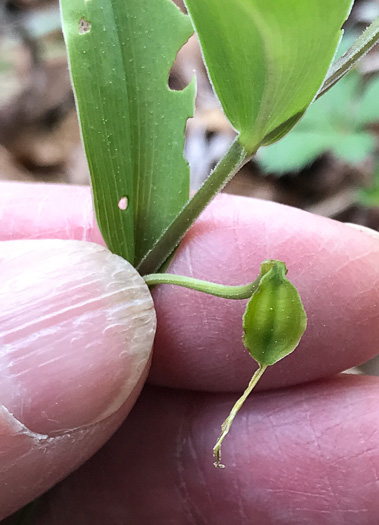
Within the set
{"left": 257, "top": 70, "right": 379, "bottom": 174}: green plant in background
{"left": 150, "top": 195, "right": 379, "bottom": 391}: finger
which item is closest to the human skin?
{"left": 150, "top": 195, "right": 379, "bottom": 391}: finger

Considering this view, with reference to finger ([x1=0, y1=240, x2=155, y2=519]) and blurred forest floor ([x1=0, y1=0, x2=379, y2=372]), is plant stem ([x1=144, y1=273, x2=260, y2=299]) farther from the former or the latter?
blurred forest floor ([x1=0, y1=0, x2=379, y2=372])

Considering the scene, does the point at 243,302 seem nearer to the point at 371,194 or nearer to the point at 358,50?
the point at 358,50

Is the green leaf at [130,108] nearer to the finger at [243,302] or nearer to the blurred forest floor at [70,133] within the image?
the finger at [243,302]

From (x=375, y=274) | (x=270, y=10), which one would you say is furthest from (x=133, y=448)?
(x=270, y=10)

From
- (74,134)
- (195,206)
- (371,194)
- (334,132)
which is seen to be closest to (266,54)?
(195,206)

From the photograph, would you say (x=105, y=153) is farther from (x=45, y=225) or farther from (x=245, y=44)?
(x=45, y=225)

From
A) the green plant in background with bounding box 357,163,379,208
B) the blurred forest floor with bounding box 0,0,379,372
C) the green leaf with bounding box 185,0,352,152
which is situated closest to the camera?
the green leaf with bounding box 185,0,352,152

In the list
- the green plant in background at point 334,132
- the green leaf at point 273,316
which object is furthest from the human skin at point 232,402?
the green plant in background at point 334,132
